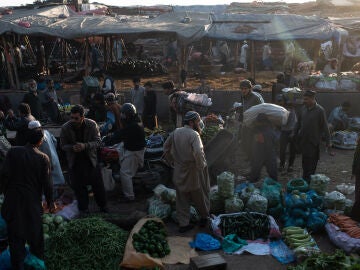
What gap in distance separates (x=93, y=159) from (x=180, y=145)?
1.48m

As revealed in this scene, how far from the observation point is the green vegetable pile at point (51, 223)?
5.96 metres

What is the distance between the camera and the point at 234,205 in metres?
6.60

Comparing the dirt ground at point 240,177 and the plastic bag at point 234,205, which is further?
the plastic bag at point 234,205

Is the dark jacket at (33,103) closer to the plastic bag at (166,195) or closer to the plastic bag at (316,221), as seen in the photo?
the plastic bag at (166,195)

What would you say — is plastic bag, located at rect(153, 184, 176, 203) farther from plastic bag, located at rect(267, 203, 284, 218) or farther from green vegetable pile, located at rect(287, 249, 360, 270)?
green vegetable pile, located at rect(287, 249, 360, 270)

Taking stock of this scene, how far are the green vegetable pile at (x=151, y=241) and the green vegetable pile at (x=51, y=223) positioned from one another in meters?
1.20

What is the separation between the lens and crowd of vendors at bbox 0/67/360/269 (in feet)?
15.7

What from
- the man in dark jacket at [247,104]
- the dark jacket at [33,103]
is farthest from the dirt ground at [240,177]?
the dark jacket at [33,103]

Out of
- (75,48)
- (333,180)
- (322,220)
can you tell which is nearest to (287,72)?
(333,180)

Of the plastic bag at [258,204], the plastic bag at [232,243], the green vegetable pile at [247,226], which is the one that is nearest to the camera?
the plastic bag at [232,243]

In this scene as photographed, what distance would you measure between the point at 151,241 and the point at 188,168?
3.80 ft

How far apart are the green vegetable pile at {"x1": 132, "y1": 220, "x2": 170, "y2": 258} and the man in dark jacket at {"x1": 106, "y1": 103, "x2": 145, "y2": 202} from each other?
1.57m

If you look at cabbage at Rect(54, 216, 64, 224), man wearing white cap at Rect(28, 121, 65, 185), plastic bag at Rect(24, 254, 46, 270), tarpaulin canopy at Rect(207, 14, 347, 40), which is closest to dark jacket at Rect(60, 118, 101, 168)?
man wearing white cap at Rect(28, 121, 65, 185)

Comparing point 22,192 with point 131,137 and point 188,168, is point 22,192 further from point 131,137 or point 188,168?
point 131,137
